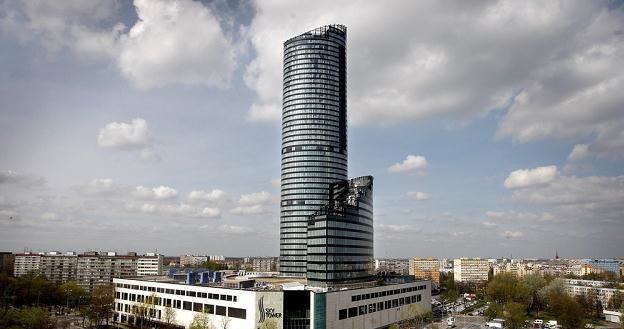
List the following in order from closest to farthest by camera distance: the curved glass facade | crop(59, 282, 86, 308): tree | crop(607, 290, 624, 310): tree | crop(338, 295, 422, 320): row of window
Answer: crop(338, 295, 422, 320): row of window < the curved glass facade < crop(59, 282, 86, 308): tree < crop(607, 290, 624, 310): tree

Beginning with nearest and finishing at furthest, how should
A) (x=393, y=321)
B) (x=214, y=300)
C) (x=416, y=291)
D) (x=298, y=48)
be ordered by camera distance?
(x=214, y=300) → (x=393, y=321) → (x=416, y=291) → (x=298, y=48)

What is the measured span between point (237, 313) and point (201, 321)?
6.60 meters

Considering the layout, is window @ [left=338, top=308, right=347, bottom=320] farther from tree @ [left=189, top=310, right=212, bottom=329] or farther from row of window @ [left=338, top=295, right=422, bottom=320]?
tree @ [left=189, top=310, right=212, bottom=329]

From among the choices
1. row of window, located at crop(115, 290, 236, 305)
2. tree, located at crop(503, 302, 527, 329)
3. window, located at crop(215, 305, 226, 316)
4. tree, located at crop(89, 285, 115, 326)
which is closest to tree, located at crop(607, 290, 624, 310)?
tree, located at crop(503, 302, 527, 329)

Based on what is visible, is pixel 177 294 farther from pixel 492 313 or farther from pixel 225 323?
pixel 492 313

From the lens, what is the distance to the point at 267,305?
3255 inches

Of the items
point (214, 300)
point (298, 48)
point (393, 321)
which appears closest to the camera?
point (214, 300)

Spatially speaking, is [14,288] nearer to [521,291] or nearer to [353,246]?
[353,246]

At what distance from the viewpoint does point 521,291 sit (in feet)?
528

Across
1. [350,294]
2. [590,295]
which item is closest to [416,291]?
[350,294]

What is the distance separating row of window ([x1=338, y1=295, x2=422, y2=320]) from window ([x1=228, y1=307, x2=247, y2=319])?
1815cm

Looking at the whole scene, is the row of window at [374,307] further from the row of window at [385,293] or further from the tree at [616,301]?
the tree at [616,301]

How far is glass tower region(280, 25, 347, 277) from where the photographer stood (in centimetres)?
16275

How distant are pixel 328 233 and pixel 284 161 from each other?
56496 mm
